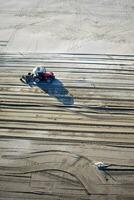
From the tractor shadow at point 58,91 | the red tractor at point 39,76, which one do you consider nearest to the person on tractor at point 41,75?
the red tractor at point 39,76

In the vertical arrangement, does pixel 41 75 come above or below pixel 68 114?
above

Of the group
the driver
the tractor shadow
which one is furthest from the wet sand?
the driver

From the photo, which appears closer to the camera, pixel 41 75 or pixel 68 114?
pixel 68 114

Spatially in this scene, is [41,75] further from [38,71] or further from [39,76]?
[38,71]

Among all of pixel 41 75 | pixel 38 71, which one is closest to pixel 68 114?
pixel 41 75

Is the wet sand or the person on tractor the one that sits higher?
the person on tractor

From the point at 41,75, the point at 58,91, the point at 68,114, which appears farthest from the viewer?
the point at 41,75

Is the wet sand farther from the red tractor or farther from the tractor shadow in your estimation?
the red tractor

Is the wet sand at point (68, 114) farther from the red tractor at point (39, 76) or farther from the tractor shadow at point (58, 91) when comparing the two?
the red tractor at point (39, 76)

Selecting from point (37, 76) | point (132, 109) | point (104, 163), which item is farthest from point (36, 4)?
point (104, 163)
